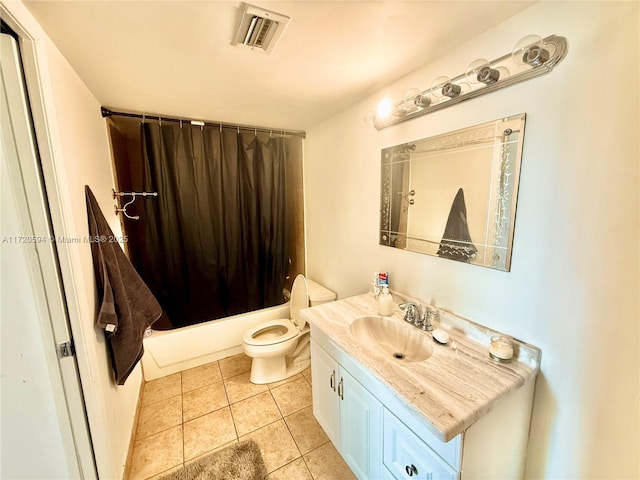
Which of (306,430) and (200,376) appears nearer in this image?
(306,430)

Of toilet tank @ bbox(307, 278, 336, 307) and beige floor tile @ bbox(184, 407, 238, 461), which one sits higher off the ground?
toilet tank @ bbox(307, 278, 336, 307)

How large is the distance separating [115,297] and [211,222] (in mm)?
1114

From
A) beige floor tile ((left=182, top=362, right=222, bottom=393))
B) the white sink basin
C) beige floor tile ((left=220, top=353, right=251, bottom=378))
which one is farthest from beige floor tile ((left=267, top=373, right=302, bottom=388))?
the white sink basin

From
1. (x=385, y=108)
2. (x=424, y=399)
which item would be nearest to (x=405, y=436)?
(x=424, y=399)

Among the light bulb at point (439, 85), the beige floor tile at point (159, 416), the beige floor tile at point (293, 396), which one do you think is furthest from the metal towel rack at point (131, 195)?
the light bulb at point (439, 85)

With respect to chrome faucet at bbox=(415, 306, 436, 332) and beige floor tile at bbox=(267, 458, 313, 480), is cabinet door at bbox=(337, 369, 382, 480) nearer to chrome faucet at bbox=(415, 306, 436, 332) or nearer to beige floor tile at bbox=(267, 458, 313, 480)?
beige floor tile at bbox=(267, 458, 313, 480)

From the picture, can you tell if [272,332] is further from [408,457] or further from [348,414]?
[408,457]

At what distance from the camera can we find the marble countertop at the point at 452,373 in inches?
30.7

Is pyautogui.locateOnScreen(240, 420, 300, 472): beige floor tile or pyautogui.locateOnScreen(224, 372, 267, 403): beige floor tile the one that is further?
pyautogui.locateOnScreen(224, 372, 267, 403): beige floor tile

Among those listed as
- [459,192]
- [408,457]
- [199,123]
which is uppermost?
[199,123]

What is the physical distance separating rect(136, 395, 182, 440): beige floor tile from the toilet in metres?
0.53

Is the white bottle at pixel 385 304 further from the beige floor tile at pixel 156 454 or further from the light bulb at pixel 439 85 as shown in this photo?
the beige floor tile at pixel 156 454

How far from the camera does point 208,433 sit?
1579 mm

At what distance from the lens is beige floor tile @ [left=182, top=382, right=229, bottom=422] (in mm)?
1755
